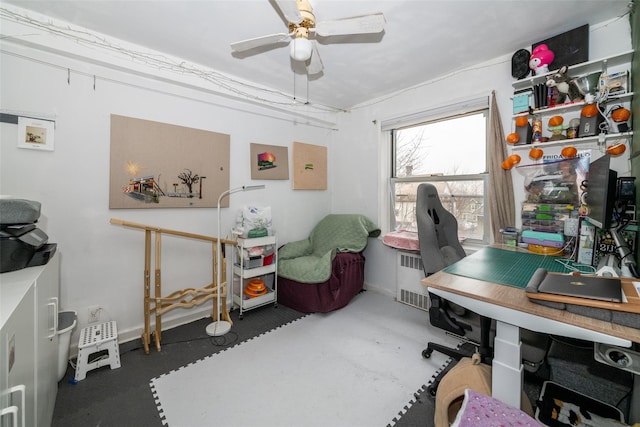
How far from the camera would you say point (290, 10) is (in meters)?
1.37

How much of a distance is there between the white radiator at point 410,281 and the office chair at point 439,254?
30.4 inches

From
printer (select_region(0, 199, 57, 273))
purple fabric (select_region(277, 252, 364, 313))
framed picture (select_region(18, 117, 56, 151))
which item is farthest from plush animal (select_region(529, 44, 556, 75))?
framed picture (select_region(18, 117, 56, 151))

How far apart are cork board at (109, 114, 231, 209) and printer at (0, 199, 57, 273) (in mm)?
823

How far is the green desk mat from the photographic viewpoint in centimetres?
130

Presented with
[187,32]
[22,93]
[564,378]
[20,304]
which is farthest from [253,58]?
[564,378]

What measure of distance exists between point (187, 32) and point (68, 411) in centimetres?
262

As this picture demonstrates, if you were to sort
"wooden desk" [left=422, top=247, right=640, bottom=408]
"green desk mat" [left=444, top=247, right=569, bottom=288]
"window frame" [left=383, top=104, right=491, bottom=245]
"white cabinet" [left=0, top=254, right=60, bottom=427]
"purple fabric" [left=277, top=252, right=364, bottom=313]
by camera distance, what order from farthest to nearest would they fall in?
1. "purple fabric" [left=277, top=252, right=364, bottom=313]
2. "window frame" [left=383, top=104, right=491, bottom=245]
3. "green desk mat" [left=444, top=247, right=569, bottom=288]
4. "wooden desk" [left=422, top=247, right=640, bottom=408]
5. "white cabinet" [left=0, top=254, right=60, bottom=427]

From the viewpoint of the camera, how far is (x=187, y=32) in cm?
198

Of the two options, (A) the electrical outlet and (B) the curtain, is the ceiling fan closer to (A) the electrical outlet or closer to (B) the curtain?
(B) the curtain

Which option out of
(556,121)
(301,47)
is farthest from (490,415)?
(556,121)

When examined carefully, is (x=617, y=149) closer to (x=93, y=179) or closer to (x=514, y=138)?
(x=514, y=138)

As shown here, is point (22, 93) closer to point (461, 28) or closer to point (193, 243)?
point (193, 243)

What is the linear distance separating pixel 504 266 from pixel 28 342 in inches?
88.5

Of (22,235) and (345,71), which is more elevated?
(345,71)
